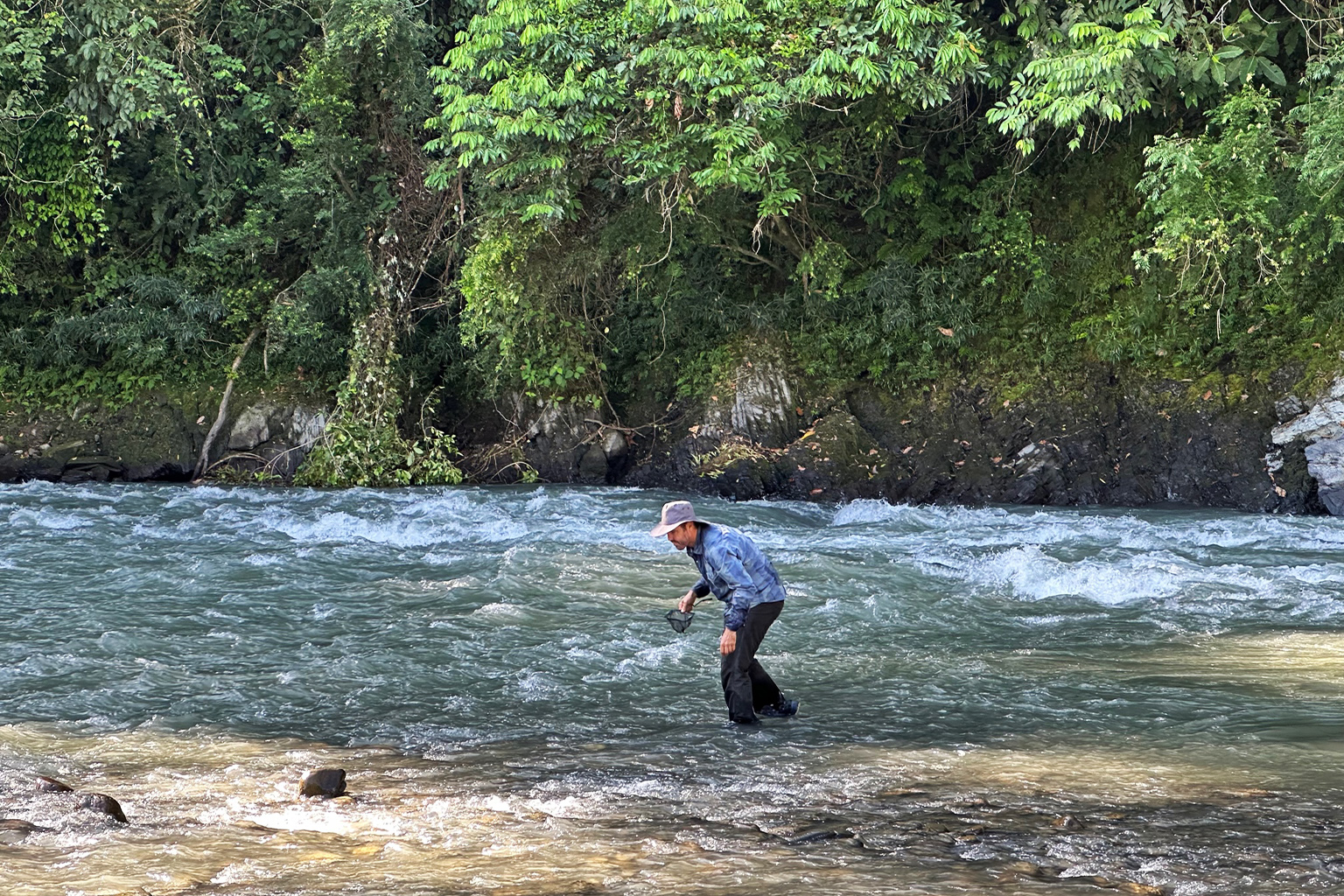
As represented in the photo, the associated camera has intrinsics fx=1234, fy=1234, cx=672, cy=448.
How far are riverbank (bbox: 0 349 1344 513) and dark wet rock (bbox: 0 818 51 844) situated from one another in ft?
34.9

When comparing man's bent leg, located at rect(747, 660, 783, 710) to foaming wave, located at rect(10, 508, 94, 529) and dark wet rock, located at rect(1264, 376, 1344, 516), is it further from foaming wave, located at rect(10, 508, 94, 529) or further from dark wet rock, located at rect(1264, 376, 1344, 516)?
foaming wave, located at rect(10, 508, 94, 529)

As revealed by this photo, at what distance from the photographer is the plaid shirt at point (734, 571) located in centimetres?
629

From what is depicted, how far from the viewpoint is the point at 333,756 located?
5.93 m

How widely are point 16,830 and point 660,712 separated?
10.5ft

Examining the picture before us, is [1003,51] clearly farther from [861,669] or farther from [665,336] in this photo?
[861,669]

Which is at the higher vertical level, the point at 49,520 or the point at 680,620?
the point at 680,620

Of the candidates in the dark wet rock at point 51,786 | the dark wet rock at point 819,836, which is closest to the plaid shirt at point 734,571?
the dark wet rock at point 819,836

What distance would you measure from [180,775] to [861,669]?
3905mm

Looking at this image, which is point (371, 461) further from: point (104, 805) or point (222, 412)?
point (104, 805)

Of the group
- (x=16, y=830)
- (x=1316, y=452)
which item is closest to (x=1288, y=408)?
(x=1316, y=452)

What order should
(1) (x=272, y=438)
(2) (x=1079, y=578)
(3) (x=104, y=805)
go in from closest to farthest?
1. (3) (x=104, y=805)
2. (2) (x=1079, y=578)
3. (1) (x=272, y=438)

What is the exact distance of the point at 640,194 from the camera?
49.5ft

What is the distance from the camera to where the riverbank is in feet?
43.4

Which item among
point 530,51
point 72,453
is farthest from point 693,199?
point 72,453
